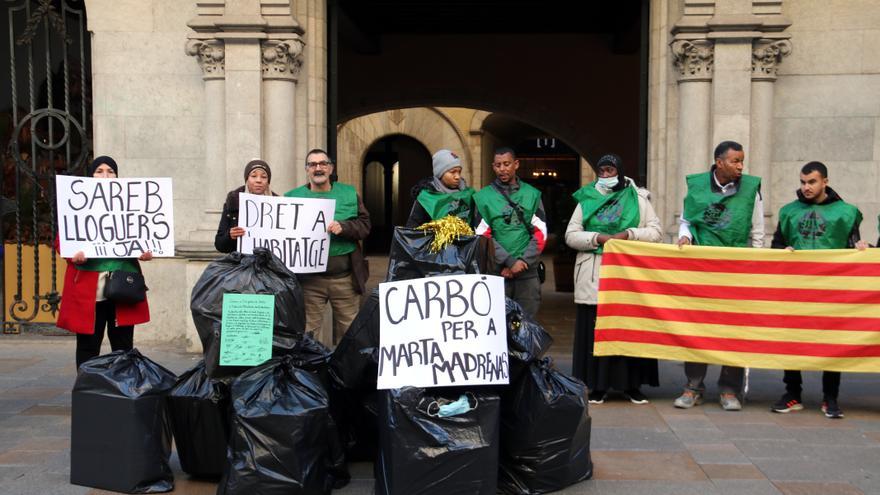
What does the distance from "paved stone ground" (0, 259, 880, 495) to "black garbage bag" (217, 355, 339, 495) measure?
0.46 metres

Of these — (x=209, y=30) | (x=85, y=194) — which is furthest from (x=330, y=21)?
(x=85, y=194)

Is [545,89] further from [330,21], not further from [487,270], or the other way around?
[487,270]

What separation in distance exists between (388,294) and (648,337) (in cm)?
302

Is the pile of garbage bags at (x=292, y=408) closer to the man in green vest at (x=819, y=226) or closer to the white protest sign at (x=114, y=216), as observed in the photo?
the white protest sign at (x=114, y=216)

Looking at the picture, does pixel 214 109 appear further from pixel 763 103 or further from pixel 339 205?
pixel 763 103

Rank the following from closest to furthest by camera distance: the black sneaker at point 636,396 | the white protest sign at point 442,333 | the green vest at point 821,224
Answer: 1. the white protest sign at point 442,333
2. the green vest at point 821,224
3. the black sneaker at point 636,396

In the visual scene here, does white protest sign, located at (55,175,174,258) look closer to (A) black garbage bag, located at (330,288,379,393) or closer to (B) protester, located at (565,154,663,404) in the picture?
(A) black garbage bag, located at (330,288,379,393)

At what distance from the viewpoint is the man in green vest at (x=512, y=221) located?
7.06m

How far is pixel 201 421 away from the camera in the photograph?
5.27m

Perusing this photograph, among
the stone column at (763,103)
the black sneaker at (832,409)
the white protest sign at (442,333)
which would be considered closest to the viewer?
the white protest sign at (442,333)

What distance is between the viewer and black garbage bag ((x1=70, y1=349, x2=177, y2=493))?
5168mm

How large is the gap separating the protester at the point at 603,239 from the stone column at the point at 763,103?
6.92 feet

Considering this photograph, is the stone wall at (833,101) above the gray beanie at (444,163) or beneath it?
above

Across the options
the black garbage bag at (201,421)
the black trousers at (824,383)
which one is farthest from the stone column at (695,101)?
the black garbage bag at (201,421)
